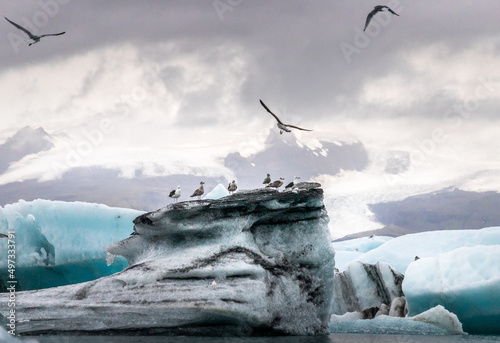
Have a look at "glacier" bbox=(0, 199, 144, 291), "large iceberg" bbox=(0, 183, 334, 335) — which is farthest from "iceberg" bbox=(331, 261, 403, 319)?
"glacier" bbox=(0, 199, 144, 291)

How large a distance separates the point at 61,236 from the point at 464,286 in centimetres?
1809

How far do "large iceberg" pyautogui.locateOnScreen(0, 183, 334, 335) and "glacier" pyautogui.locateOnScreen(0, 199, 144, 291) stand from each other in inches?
390

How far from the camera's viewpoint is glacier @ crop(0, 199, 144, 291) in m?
29.6

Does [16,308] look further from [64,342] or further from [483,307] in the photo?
[483,307]

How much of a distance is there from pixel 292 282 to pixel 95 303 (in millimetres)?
5641

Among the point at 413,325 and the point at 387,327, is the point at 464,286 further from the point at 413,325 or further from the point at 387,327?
the point at 387,327

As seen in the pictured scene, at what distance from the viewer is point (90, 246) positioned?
30656 millimetres

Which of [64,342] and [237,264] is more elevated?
[237,264]

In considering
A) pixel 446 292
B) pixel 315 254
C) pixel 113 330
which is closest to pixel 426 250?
pixel 446 292

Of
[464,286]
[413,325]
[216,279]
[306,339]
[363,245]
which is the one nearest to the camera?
[306,339]

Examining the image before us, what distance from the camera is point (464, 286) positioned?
72.5 ft

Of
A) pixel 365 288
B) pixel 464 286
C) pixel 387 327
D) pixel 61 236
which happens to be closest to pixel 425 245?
pixel 365 288

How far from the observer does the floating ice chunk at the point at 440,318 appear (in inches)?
845

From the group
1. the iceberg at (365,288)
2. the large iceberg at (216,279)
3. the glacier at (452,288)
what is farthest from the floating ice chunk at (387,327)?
the iceberg at (365,288)
